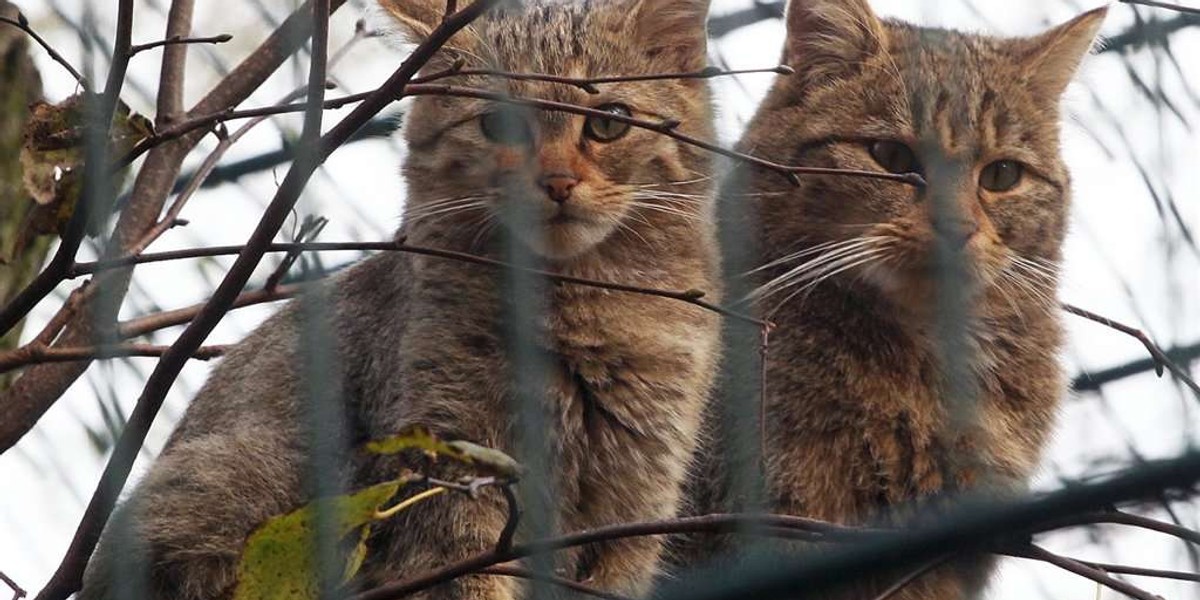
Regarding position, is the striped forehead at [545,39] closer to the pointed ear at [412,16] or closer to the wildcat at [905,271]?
the pointed ear at [412,16]

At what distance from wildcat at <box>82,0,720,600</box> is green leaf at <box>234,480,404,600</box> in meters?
0.89

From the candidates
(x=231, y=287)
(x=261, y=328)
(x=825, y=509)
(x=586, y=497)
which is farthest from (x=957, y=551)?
(x=261, y=328)

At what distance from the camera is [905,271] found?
3428 millimetres

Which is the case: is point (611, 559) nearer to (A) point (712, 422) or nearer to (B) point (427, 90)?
(A) point (712, 422)

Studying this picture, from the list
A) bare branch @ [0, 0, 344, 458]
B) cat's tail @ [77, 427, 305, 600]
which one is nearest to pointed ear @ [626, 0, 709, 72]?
bare branch @ [0, 0, 344, 458]

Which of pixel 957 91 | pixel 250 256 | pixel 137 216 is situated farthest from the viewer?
pixel 957 91

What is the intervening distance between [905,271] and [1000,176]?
391mm

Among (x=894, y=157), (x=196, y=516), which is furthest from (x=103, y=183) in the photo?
(x=894, y=157)

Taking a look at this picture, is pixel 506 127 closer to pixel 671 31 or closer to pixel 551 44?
pixel 551 44

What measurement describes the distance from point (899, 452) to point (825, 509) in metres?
0.21

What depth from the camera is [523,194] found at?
10.5ft

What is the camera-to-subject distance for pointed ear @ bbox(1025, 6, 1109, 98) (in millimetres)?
3773

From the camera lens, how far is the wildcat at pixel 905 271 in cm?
342

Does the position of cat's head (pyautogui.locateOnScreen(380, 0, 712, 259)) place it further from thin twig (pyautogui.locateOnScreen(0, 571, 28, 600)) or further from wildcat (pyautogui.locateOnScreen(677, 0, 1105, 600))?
thin twig (pyautogui.locateOnScreen(0, 571, 28, 600))
